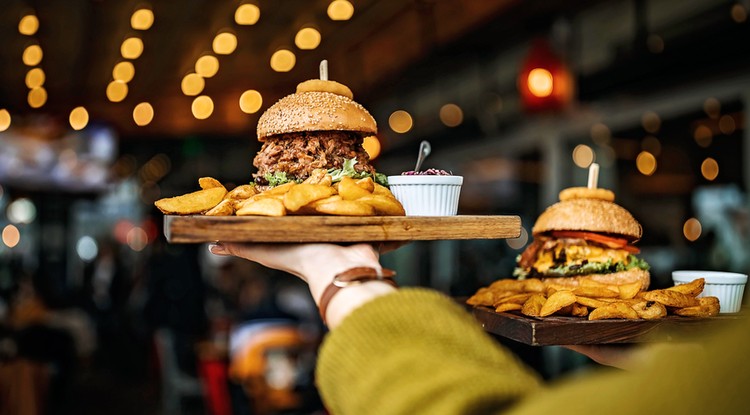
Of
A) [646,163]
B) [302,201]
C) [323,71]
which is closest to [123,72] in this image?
[646,163]

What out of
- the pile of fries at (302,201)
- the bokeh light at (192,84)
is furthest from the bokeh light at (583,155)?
the pile of fries at (302,201)

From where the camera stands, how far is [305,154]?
208 cm

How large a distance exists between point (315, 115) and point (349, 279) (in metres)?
0.85

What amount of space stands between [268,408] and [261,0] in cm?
366

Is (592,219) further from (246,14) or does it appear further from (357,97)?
(357,97)

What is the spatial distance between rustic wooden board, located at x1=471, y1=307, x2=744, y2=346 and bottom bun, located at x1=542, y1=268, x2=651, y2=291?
1.45 ft

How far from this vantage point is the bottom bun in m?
2.16

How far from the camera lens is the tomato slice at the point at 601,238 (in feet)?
7.16

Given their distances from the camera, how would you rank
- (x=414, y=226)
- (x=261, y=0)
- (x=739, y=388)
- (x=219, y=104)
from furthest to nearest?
(x=219, y=104) < (x=261, y=0) < (x=414, y=226) < (x=739, y=388)

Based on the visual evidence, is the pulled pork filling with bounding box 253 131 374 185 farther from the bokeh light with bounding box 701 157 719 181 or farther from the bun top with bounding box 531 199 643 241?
the bokeh light with bounding box 701 157 719 181

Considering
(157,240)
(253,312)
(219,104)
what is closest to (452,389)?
(253,312)

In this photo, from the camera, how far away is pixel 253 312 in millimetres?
6473

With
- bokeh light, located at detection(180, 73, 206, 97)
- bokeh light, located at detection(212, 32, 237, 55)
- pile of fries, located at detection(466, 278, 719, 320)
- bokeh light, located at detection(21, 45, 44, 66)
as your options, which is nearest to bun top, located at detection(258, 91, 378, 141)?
pile of fries, located at detection(466, 278, 719, 320)

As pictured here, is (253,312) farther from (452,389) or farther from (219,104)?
(452,389)
